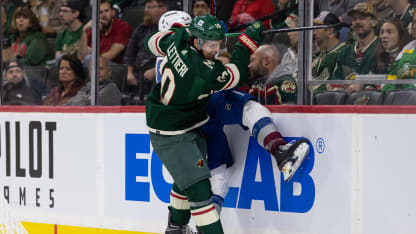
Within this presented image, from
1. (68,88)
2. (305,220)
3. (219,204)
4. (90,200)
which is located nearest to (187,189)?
(219,204)

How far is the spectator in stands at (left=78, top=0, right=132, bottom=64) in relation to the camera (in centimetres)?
461

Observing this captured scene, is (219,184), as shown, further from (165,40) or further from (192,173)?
(165,40)

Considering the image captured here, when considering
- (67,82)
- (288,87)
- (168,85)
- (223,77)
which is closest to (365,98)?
(288,87)

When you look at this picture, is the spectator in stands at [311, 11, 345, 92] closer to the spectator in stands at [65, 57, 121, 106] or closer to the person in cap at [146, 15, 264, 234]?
the person in cap at [146, 15, 264, 234]

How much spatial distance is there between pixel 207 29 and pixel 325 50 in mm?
724

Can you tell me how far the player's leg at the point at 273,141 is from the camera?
3.37 metres

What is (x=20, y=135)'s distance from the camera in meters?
4.80

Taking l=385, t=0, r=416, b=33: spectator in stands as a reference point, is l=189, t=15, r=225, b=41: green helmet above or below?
below

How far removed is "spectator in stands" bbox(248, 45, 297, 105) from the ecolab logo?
0.26 m

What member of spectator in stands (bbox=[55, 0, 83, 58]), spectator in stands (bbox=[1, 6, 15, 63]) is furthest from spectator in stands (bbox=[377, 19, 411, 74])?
spectator in stands (bbox=[1, 6, 15, 63])

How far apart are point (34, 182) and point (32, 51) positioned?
1093 millimetres

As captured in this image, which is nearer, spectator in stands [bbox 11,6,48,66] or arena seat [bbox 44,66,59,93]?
arena seat [bbox 44,66,59,93]

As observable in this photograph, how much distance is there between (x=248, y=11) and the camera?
4199mm

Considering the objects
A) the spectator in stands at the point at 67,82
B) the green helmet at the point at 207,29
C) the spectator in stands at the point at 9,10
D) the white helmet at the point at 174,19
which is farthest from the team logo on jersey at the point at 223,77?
the spectator in stands at the point at 9,10
